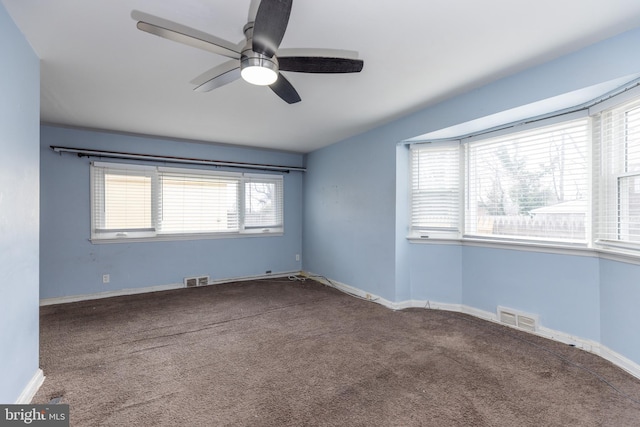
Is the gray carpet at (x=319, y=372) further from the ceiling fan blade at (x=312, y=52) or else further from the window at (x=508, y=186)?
the ceiling fan blade at (x=312, y=52)

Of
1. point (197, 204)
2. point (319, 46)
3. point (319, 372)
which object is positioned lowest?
point (319, 372)

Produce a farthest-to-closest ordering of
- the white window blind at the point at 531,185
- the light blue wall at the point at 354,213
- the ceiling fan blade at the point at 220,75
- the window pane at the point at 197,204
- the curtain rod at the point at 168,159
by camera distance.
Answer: the window pane at the point at 197,204
the curtain rod at the point at 168,159
the light blue wall at the point at 354,213
the white window blind at the point at 531,185
the ceiling fan blade at the point at 220,75

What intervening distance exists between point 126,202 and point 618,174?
556 cm

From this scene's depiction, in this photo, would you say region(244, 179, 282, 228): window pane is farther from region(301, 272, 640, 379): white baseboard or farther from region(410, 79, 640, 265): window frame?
region(410, 79, 640, 265): window frame

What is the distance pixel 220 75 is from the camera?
188 centimetres

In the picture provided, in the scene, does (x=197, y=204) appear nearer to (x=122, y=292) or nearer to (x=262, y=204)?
(x=262, y=204)

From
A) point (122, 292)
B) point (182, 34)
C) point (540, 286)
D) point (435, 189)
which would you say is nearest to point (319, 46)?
point (182, 34)

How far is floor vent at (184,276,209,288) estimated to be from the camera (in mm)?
4676

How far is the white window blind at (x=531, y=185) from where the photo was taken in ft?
8.67

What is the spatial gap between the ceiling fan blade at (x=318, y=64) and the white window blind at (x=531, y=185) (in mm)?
2200

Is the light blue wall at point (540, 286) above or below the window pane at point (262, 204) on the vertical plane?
below

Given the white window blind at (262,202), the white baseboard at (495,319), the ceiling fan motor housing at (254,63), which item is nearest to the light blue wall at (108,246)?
the white window blind at (262,202)

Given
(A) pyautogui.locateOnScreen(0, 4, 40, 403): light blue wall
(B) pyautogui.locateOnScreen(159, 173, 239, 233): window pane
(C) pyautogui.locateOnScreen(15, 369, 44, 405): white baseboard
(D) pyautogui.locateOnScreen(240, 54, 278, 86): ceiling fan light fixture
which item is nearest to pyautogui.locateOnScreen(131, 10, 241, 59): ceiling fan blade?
(D) pyautogui.locateOnScreen(240, 54, 278, 86): ceiling fan light fixture

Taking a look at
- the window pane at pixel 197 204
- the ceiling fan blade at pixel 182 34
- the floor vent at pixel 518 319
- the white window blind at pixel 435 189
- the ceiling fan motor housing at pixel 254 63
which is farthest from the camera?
the window pane at pixel 197 204
